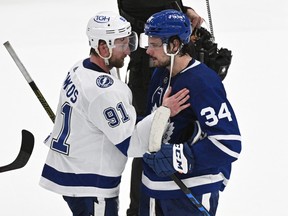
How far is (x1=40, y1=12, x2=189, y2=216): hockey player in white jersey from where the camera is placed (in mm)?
2275

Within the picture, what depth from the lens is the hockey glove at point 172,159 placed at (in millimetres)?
2203

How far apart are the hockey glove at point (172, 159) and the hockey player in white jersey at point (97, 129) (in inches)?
3.2

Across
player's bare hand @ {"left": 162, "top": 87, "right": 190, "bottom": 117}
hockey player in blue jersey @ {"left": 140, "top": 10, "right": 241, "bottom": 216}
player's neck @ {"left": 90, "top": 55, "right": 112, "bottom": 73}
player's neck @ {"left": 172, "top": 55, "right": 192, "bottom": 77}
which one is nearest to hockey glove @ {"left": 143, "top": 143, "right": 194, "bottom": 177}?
hockey player in blue jersey @ {"left": 140, "top": 10, "right": 241, "bottom": 216}

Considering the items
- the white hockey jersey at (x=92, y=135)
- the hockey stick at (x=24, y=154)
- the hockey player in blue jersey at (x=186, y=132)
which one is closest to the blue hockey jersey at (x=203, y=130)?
the hockey player in blue jersey at (x=186, y=132)

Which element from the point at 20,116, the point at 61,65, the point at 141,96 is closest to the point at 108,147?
the point at 141,96

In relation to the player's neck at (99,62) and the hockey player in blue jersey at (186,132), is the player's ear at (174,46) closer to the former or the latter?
the hockey player in blue jersey at (186,132)

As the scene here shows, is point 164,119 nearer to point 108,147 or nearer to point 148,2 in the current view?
point 108,147

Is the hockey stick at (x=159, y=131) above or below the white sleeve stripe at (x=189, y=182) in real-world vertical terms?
above

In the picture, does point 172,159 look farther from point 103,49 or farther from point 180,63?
point 103,49

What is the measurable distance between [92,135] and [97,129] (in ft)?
0.09

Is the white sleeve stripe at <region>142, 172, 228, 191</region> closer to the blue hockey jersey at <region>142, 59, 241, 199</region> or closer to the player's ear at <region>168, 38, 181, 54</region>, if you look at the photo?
the blue hockey jersey at <region>142, 59, 241, 199</region>

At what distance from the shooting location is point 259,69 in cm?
521

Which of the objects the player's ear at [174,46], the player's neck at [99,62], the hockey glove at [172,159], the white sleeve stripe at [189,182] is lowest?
the white sleeve stripe at [189,182]

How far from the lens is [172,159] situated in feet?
7.23
